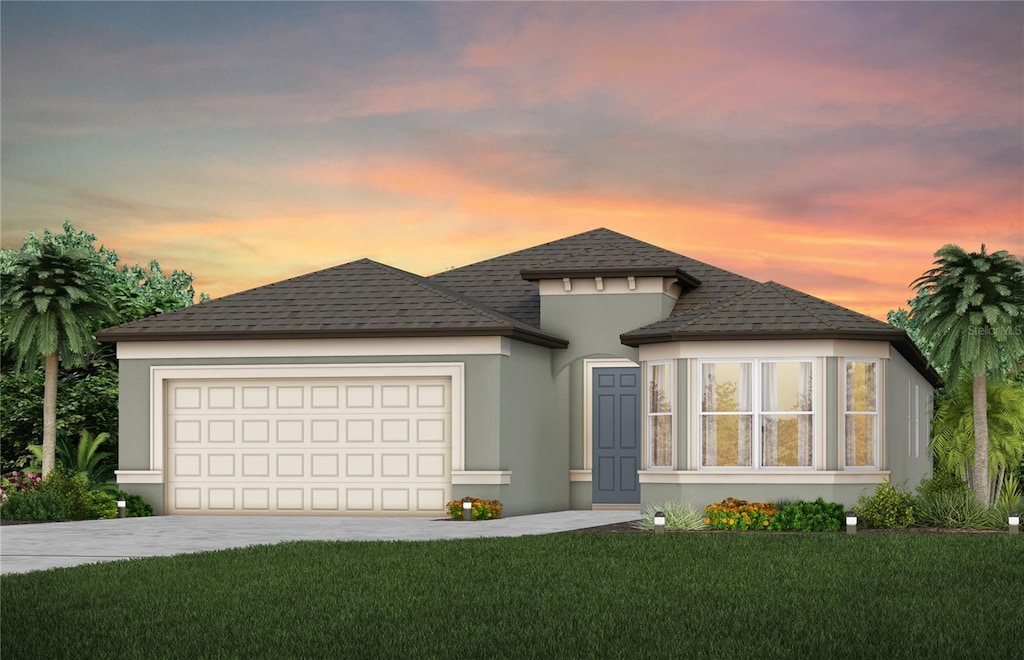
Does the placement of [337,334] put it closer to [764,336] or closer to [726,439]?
[726,439]

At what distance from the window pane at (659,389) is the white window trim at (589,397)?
446 cm

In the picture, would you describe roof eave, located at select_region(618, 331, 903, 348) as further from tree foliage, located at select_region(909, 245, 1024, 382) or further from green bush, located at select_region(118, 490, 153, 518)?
green bush, located at select_region(118, 490, 153, 518)

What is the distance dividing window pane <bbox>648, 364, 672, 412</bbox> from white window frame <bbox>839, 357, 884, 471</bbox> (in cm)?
290

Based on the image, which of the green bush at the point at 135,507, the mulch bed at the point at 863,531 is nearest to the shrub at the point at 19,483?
the green bush at the point at 135,507

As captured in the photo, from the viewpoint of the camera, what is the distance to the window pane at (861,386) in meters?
24.0

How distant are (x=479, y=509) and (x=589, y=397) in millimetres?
5145

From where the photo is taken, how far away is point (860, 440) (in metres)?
23.9

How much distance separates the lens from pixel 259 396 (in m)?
27.0

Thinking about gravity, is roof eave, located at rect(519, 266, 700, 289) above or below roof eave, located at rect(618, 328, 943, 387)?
above

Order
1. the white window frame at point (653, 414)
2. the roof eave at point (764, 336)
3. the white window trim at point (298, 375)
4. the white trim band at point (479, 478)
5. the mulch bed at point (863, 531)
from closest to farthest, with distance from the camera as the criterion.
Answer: the mulch bed at point (863, 531) → the roof eave at point (764, 336) → the white window frame at point (653, 414) → the white trim band at point (479, 478) → the white window trim at point (298, 375)

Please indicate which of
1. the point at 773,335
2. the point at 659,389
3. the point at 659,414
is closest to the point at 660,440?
the point at 659,414

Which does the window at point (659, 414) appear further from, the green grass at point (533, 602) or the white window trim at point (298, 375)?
the green grass at point (533, 602)

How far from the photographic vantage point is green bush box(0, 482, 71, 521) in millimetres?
25719

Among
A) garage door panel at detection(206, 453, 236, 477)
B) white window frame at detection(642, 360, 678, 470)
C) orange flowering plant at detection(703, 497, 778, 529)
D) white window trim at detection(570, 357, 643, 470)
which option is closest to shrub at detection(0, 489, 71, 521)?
garage door panel at detection(206, 453, 236, 477)
